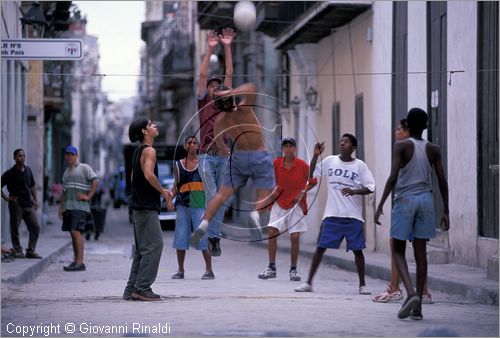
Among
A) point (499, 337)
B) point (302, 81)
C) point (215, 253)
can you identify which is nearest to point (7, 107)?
point (302, 81)

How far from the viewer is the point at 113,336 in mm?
8242

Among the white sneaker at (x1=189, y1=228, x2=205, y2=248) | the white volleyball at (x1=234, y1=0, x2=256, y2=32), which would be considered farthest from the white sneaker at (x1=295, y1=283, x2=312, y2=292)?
the white volleyball at (x1=234, y1=0, x2=256, y2=32)

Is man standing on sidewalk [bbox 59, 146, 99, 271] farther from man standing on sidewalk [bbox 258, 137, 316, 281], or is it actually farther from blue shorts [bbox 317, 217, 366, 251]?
blue shorts [bbox 317, 217, 366, 251]

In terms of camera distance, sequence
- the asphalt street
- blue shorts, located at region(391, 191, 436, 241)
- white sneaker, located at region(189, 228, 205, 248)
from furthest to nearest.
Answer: white sneaker, located at region(189, 228, 205, 248) → blue shorts, located at region(391, 191, 436, 241) → the asphalt street

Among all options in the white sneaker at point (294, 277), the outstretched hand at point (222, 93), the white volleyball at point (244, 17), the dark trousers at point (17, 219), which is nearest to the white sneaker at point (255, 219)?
the white sneaker at point (294, 277)

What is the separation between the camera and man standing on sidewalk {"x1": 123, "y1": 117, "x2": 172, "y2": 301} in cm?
1108

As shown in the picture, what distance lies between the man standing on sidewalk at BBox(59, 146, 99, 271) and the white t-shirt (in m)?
5.14

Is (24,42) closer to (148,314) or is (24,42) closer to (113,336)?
(148,314)

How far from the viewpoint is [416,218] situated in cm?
970

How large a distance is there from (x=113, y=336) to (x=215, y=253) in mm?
5132

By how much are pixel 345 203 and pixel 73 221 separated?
18.0 ft

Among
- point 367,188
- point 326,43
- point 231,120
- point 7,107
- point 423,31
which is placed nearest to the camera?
point 231,120

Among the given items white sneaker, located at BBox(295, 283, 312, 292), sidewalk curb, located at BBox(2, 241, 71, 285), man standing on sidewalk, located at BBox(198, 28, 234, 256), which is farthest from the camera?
sidewalk curb, located at BBox(2, 241, 71, 285)

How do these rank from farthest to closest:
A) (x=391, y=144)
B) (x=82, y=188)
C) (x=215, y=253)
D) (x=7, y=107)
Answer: (x=7, y=107) → (x=391, y=144) → (x=82, y=188) → (x=215, y=253)
